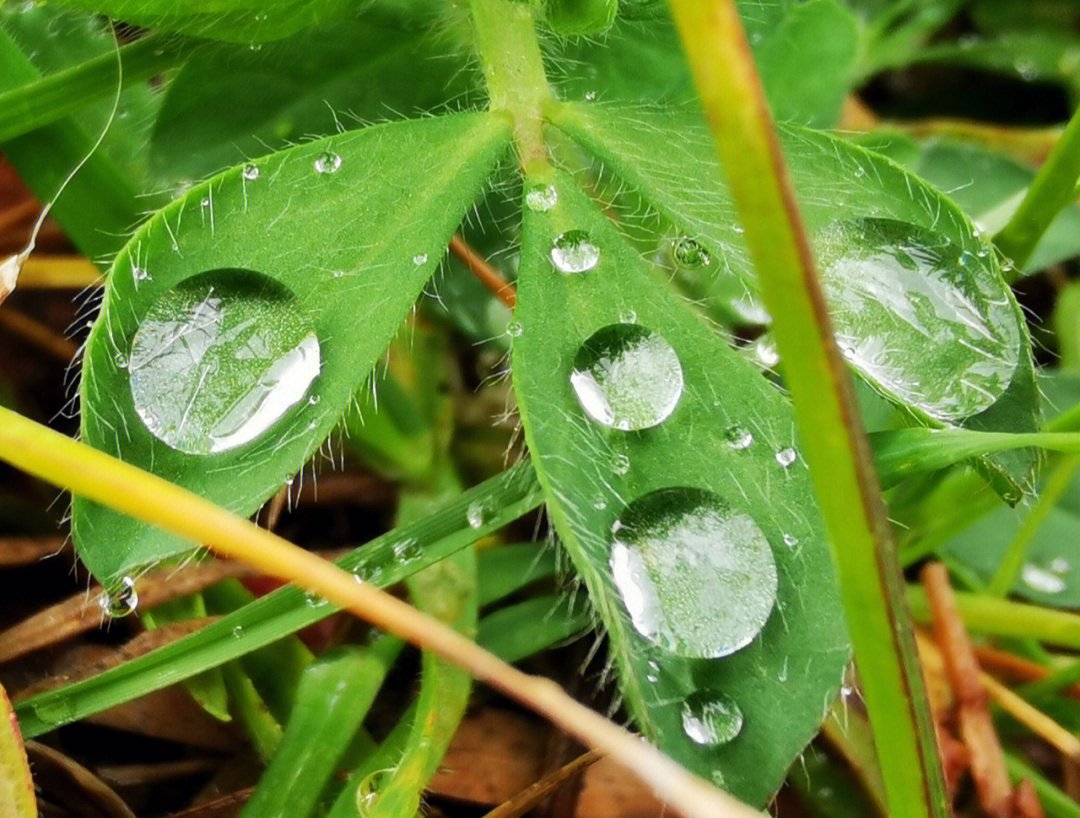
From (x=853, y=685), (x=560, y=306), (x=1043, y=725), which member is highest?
(x=560, y=306)

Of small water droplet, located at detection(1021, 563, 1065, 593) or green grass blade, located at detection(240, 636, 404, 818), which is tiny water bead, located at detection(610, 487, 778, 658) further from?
small water droplet, located at detection(1021, 563, 1065, 593)

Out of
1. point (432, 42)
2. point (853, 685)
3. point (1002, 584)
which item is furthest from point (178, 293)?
point (1002, 584)

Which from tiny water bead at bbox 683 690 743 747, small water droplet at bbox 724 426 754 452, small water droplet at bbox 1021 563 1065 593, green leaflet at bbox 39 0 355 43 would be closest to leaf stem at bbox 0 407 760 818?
tiny water bead at bbox 683 690 743 747

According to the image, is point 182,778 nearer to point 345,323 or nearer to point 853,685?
point 345,323

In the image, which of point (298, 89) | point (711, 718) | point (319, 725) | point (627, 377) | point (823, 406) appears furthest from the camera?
point (298, 89)

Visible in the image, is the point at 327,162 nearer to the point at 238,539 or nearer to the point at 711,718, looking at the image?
the point at 238,539

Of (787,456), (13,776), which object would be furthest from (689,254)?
(13,776)

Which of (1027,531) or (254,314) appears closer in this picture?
(254,314)

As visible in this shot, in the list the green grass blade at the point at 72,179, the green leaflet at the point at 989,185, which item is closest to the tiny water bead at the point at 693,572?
the green grass blade at the point at 72,179
